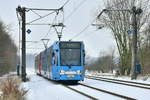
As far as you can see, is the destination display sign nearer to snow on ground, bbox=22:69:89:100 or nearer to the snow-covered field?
snow on ground, bbox=22:69:89:100

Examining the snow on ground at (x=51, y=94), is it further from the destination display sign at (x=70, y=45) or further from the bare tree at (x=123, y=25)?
the bare tree at (x=123, y=25)

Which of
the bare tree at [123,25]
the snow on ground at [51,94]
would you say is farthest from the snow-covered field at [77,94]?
the bare tree at [123,25]

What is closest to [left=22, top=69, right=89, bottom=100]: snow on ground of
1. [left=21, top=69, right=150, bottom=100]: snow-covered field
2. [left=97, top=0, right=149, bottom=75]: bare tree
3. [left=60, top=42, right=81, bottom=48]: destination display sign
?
[left=21, top=69, right=150, bottom=100]: snow-covered field

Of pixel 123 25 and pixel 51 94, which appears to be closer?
pixel 51 94

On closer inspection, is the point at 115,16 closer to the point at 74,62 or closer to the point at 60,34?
the point at 60,34

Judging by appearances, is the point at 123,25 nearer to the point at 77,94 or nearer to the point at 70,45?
the point at 70,45

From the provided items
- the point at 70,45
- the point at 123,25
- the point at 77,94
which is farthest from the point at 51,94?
the point at 123,25

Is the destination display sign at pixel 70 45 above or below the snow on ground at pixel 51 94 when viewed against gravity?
above

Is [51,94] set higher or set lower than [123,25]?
lower

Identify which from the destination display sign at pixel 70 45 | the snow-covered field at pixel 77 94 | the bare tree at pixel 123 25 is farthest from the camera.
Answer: the bare tree at pixel 123 25

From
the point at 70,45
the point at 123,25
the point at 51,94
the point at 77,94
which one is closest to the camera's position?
the point at 77,94

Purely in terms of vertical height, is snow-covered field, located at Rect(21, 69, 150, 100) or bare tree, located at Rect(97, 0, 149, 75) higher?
bare tree, located at Rect(97, 0, 149, 75)

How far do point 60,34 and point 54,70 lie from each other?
9.46 m

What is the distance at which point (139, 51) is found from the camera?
157 ft
